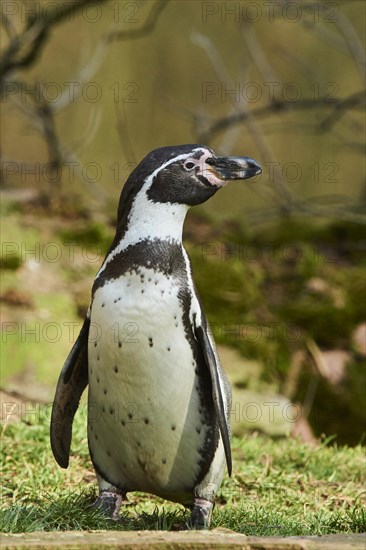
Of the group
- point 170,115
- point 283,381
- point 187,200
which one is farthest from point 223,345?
point 170,115

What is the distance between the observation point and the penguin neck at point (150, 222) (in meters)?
3.72

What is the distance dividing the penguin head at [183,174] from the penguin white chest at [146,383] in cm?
34

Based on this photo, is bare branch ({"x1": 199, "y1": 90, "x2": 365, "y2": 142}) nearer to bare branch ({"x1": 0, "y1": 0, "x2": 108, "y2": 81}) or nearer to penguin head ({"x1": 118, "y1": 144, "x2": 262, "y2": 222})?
bare branch ({"x1": 0, "y1": 0, "x2": 108, "y2": 81})

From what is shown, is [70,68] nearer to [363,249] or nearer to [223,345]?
[363,249]

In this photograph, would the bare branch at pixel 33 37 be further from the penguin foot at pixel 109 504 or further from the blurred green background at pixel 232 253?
the penguin foot at pixel 109 504

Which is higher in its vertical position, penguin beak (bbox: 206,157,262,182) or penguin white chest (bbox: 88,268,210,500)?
penguin beak (bbox: 206,157,262,182)

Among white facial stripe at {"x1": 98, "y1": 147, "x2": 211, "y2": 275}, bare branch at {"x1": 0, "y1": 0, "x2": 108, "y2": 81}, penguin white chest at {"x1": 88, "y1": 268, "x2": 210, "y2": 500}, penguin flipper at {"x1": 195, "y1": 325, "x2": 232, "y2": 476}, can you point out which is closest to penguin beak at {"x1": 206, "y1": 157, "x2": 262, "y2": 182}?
white facial stripe at {"x1": 98, "y1": 147, "x2": 211, "y2": 275}

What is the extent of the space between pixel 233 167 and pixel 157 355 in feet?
2.73

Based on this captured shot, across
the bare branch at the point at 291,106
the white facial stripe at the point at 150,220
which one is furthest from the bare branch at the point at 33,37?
the white facial stripe at the point at 150,220

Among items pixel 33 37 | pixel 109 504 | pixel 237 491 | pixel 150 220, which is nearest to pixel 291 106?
pixel 33 37

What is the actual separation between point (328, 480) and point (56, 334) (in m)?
2.25

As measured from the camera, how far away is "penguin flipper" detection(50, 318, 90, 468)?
3.96m

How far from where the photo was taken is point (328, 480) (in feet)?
16.2

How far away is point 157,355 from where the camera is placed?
3.64 metres
